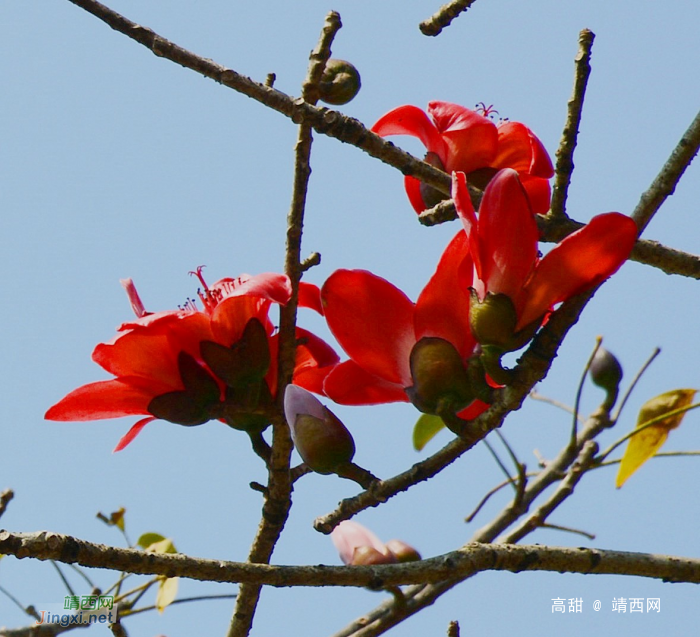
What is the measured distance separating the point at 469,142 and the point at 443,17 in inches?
10.7

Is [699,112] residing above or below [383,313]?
above

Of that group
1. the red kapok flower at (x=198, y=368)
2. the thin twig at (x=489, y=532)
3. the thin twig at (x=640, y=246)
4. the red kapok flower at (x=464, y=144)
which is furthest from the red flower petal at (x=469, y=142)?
the thin twig at (x=489, y=532)

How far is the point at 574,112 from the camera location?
1125mm

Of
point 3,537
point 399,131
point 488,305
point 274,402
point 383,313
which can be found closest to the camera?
point 3,537

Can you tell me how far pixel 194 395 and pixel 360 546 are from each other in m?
→ 0.53

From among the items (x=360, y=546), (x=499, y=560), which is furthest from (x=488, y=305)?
(x=360, y=546)

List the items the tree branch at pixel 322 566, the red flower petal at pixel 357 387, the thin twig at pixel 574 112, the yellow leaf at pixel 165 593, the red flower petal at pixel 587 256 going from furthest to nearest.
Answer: the yellow leaf at pixel 165 593, the red flower petal at pixel 357 387, the thin twig at pixel 574 112, the red flower petal at pixel 587 256, the tree branch at pixel 322 566

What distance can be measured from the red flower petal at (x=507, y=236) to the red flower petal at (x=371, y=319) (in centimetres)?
15

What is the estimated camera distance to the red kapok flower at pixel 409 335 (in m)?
1.13

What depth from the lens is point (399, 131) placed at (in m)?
1.60

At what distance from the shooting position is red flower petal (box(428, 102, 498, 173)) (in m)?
1.53

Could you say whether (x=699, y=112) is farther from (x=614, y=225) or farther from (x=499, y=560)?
(x=499, y=560)

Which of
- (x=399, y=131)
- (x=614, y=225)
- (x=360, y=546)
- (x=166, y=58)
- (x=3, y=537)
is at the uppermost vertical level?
(x=399, y=131)

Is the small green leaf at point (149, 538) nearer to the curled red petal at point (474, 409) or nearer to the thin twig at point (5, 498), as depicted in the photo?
the thin twig at point (5, 498)
